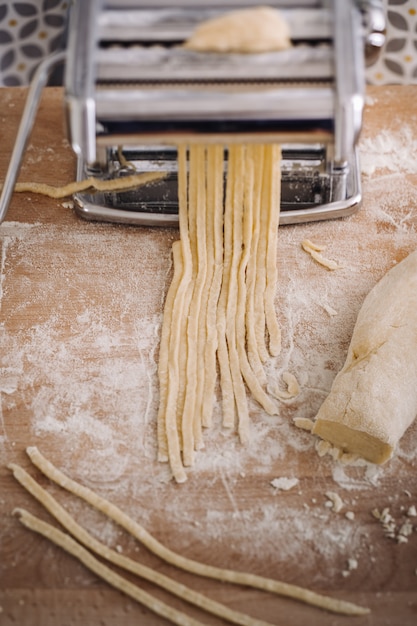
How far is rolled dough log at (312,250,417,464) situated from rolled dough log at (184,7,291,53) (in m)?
0.45

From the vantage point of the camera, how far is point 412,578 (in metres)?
1.07

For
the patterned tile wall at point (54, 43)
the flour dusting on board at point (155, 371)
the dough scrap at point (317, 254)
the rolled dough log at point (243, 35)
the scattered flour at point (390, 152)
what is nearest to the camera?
the rolled dough log at point (243, 35)

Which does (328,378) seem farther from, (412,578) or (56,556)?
(56,556)

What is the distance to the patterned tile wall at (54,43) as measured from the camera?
208 centimetres

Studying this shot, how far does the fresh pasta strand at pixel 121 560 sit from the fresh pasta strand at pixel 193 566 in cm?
3

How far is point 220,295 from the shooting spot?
4.49ft

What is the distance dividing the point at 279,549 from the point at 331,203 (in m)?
0.64

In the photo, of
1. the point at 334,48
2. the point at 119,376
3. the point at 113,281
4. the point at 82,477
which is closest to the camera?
the point at 334,48

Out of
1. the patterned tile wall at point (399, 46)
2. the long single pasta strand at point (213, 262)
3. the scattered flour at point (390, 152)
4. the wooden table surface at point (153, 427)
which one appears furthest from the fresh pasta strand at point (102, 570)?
the patterned tile wall at point (399, 46)

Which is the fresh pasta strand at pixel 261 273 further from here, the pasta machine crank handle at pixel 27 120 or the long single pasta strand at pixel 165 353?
the pasta machine crank handle at pixel 27 120

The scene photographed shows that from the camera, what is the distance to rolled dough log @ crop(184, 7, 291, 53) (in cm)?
103

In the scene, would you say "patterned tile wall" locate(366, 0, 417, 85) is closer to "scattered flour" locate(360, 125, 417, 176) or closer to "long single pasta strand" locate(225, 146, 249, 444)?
"scattered flour" locate(360, 125, 417, 176)

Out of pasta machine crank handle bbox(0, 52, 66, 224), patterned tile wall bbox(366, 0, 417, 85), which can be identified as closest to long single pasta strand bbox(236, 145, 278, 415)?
pasta machine crank handle bbox(0, 52, 66, 224)

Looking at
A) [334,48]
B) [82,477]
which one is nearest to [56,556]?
[82,477]
